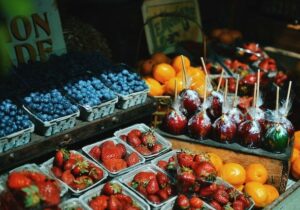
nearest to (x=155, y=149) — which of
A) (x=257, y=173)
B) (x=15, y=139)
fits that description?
(x=257, y=173)

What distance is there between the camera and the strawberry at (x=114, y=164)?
307 cm

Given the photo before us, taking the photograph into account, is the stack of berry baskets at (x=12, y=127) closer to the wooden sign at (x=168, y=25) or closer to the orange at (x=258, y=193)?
the orange at (x=258, y=193)

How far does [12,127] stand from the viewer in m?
2.78

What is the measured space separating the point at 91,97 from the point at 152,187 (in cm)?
87

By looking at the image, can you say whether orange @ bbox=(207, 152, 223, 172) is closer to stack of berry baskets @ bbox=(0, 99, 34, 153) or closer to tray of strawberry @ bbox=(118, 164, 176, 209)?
tray of strawberry @ bbox=(118, 164, 176, 209)

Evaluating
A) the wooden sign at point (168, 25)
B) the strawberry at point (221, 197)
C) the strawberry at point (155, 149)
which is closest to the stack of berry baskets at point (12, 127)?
the strawberry at point (155, 149)

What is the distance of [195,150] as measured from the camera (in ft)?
11.7

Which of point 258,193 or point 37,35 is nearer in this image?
point 258,193

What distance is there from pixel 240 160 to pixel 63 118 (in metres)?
1.51

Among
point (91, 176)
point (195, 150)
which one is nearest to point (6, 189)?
point (91, 176)

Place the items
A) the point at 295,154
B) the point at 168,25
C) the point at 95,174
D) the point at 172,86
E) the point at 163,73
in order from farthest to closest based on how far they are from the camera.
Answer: the point at 168,25 < the point at 163,73 < the point at 172,86 < the point at 295,154 < the point at 95,174

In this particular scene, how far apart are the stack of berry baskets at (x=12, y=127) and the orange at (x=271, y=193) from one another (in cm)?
186

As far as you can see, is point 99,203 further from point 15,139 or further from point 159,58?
point 159,58

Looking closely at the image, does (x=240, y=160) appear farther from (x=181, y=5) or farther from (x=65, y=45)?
(x=181, y=5)
